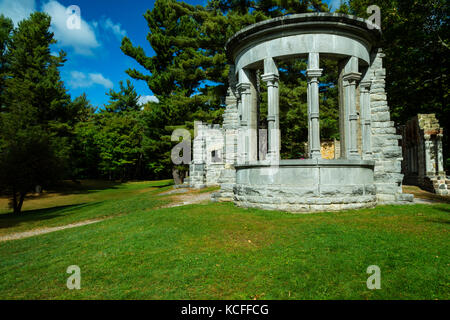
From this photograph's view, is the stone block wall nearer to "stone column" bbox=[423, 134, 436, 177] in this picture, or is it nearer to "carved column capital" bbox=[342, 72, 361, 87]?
"carved column capital" bbox=[342, 72, 361, 87]

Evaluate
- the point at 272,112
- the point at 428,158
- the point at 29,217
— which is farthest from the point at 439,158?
the point at 29,217

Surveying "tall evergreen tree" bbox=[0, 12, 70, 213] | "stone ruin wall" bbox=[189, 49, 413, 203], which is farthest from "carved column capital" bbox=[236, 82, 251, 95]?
"tall evergreen tree" bbox=[0, 12, 70, 213]

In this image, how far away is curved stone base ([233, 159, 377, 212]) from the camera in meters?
7.68

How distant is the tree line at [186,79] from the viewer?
17.8m

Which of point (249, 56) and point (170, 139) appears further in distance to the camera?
point (170, 139)

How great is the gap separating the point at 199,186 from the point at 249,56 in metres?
10.8

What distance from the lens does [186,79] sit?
23.9 m

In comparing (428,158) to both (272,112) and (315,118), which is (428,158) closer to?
(315,118)

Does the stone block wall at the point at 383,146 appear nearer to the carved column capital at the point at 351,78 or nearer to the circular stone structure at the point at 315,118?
the circular stone structure at the point at 315,118

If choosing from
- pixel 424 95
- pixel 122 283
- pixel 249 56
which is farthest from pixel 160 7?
pixel 122 283

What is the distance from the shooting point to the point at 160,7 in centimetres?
2462
